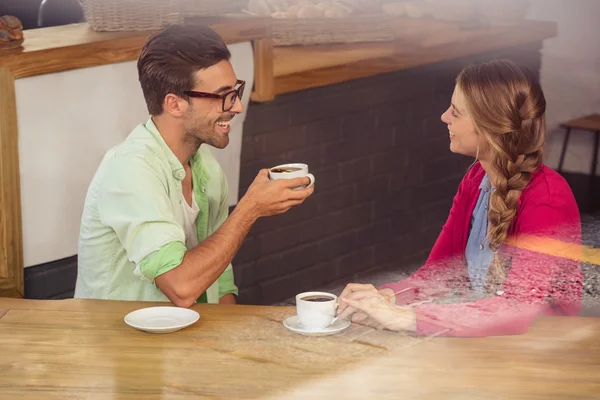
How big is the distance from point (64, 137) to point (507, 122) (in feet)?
3.40

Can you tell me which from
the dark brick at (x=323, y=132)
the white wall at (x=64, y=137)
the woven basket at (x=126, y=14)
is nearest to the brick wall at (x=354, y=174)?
the dark brick at (x=323, y=132)

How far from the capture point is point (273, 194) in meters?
1.81

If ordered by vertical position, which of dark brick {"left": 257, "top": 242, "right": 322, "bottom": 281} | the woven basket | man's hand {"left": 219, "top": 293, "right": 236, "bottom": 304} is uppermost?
the woven basket

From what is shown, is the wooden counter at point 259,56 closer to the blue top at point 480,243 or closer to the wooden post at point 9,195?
the wooden post at point 9,195

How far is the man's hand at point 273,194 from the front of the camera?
1800mm

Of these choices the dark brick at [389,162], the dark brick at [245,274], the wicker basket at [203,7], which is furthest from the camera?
the dark brick at [389,162]

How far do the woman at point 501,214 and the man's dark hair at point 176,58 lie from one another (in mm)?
501

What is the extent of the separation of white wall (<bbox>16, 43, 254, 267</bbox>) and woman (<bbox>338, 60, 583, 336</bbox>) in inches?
33.7

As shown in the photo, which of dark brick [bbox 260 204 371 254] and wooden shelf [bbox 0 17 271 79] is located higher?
wooden shelf [bbox 0 17 271 79]

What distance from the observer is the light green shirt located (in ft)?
5.67

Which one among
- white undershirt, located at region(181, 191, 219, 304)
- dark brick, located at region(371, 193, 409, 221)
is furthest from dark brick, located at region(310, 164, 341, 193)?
white undershirt, located at region(181, 191, 219, 304)

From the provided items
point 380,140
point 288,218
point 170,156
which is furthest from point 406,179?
point 170,156

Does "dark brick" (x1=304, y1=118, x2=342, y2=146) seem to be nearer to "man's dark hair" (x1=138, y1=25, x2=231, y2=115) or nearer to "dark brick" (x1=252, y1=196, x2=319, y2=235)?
"dark brick" (x1=252, y1=196, x2=319, y2=235)

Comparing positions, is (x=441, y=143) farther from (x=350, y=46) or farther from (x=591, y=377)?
(x=591, y=377)
